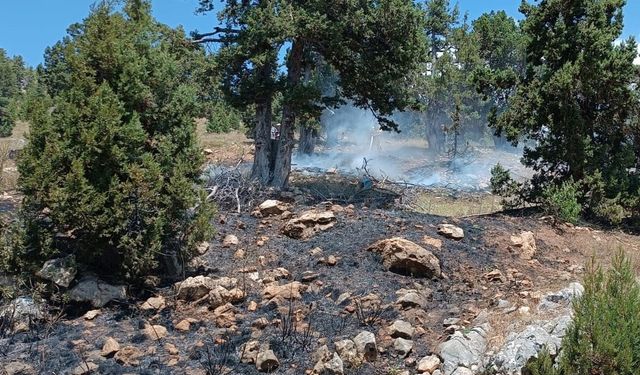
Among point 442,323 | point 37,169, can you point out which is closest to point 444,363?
point 442,323

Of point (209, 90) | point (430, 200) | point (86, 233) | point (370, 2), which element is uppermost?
point (370, 2)

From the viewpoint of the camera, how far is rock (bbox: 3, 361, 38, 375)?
392 centimetres

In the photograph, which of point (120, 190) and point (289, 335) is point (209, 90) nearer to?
point (120, 190)

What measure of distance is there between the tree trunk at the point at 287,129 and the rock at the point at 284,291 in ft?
20.5

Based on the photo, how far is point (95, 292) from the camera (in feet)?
16.2

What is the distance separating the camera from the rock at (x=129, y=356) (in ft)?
13.6

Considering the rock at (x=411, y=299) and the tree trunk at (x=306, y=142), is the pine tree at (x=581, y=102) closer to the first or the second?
the rock at (x=411, y=299)

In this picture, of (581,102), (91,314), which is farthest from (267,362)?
(581,102)

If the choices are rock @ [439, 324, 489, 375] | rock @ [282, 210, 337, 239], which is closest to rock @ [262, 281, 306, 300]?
rock @ [282, 210, 337, 239]

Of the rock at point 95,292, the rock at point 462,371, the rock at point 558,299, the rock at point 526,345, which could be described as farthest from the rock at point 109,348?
the rock at point 558,299

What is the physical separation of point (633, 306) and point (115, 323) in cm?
403

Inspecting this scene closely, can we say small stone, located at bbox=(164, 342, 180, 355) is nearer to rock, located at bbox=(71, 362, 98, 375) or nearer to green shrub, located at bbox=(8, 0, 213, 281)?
rock, located at bbox=(71, 362, 98, 375)

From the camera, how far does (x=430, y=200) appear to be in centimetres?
1519

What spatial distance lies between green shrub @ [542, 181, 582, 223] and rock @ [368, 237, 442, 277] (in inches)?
132
